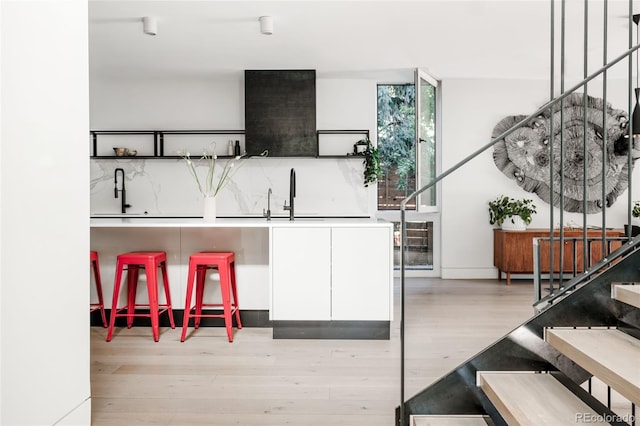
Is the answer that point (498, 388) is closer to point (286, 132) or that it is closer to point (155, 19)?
point (155, 19)

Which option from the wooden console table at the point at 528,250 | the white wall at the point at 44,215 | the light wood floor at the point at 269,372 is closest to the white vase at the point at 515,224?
the wooden console table at the point at 528,250

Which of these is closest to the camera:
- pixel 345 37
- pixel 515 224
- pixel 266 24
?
pixel 266 24

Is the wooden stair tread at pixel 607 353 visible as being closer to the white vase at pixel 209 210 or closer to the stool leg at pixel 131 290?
the white vase at pixel 209 210

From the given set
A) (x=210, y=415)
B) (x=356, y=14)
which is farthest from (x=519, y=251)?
(x=210, y=415)

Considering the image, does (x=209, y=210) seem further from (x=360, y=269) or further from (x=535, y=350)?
(x=535, y=350)

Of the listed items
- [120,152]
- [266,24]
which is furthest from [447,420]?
[120,152]

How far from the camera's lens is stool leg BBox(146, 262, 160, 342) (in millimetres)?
3660

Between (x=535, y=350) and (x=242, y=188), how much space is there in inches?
173

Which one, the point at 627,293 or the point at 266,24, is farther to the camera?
the point at 266,24

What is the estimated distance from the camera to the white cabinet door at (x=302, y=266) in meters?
3.70

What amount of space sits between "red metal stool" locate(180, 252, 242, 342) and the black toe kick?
381mm

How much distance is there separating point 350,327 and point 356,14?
2512 millimetres

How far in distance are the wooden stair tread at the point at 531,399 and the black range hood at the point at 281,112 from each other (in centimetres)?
385

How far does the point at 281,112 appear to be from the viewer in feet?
18.4
